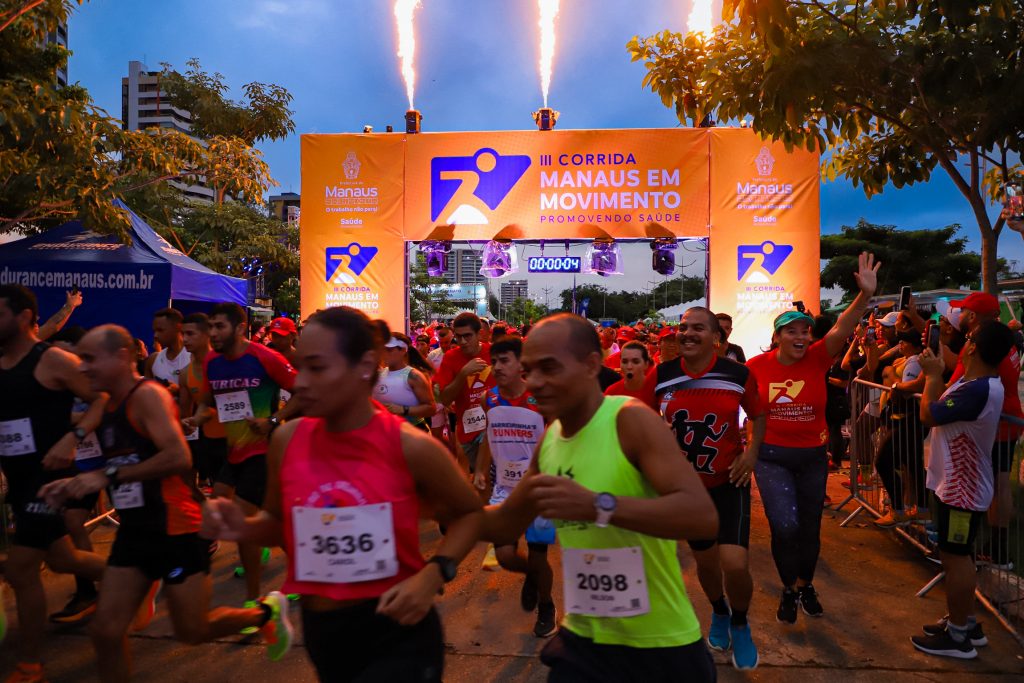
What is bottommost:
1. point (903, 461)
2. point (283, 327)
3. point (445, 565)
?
point (903, 461)

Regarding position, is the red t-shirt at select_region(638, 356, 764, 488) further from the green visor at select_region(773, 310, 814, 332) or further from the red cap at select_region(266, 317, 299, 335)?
the red cap at select_region(266, 317, 299, 335)

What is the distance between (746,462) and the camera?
4.21 m

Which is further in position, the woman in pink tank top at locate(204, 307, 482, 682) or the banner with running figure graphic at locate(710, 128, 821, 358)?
the banner with running figure graphic at locate(710, 128, 821, 358)

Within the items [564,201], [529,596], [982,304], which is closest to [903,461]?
[982,304]

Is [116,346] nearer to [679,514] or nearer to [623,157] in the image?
[679,514]

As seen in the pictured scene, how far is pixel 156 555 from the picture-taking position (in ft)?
10.7

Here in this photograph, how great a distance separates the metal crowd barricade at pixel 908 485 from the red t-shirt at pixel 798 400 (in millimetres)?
1154

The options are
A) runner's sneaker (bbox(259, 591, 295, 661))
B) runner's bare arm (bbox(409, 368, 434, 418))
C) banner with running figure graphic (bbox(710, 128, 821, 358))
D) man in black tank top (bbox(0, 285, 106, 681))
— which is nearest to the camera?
runner's sneaker (bbox(259, 591, 295, 661))

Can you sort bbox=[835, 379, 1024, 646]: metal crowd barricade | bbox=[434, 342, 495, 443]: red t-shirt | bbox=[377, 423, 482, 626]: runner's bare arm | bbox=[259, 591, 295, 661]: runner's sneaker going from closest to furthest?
bbox=[377, 423, 482, 626]: runner's bare arm
bbox=[259, 591, 295, 661]: runner's sneaker
bbox=[835, 379, 1024, 646]: metal crowd barricade
bbox=[434, 342, 495, 443]: red t-shirt

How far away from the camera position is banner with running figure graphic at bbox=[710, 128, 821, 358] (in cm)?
1295

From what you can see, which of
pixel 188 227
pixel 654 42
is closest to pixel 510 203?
pixel 654 42

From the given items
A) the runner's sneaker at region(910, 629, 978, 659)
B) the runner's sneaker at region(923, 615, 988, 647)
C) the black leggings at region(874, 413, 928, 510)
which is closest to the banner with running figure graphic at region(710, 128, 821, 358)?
the black leggings at region(874, 413, 928, 510)

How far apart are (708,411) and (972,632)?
209cm

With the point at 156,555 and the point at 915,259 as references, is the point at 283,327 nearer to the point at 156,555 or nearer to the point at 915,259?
the point at 156,555
